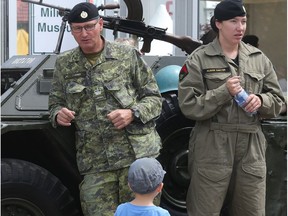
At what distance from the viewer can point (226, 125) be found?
4.73m

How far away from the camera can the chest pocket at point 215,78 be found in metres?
4.73

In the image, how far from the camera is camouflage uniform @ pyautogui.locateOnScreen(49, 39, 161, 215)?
179 inches

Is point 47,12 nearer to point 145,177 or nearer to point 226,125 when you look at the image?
point 226,125

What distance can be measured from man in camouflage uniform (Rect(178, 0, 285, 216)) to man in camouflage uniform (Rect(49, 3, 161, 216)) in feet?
0.98

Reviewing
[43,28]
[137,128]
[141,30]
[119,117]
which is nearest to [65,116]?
[119,117]

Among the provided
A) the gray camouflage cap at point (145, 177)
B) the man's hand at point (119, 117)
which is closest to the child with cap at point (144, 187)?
the gray camouflage cap at point (145, 177)

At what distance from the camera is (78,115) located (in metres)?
4.62

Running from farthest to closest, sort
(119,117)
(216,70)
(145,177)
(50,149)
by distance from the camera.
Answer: (50,149) < (216,70) < (119,117) < (145,177)

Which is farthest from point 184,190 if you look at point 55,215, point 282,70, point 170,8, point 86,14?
point 170,8

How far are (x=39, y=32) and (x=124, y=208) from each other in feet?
18.4

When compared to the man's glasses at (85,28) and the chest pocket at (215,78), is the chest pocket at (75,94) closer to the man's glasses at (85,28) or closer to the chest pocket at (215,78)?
the man's glasses at (85,28)

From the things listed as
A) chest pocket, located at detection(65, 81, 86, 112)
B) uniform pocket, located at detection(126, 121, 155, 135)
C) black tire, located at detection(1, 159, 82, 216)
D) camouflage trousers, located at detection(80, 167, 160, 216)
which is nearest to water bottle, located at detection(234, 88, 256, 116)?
uniform pocket, located at detection(126, 121, 155, 135)

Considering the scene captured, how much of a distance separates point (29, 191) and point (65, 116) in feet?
1.82

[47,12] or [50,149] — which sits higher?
[47,12]
